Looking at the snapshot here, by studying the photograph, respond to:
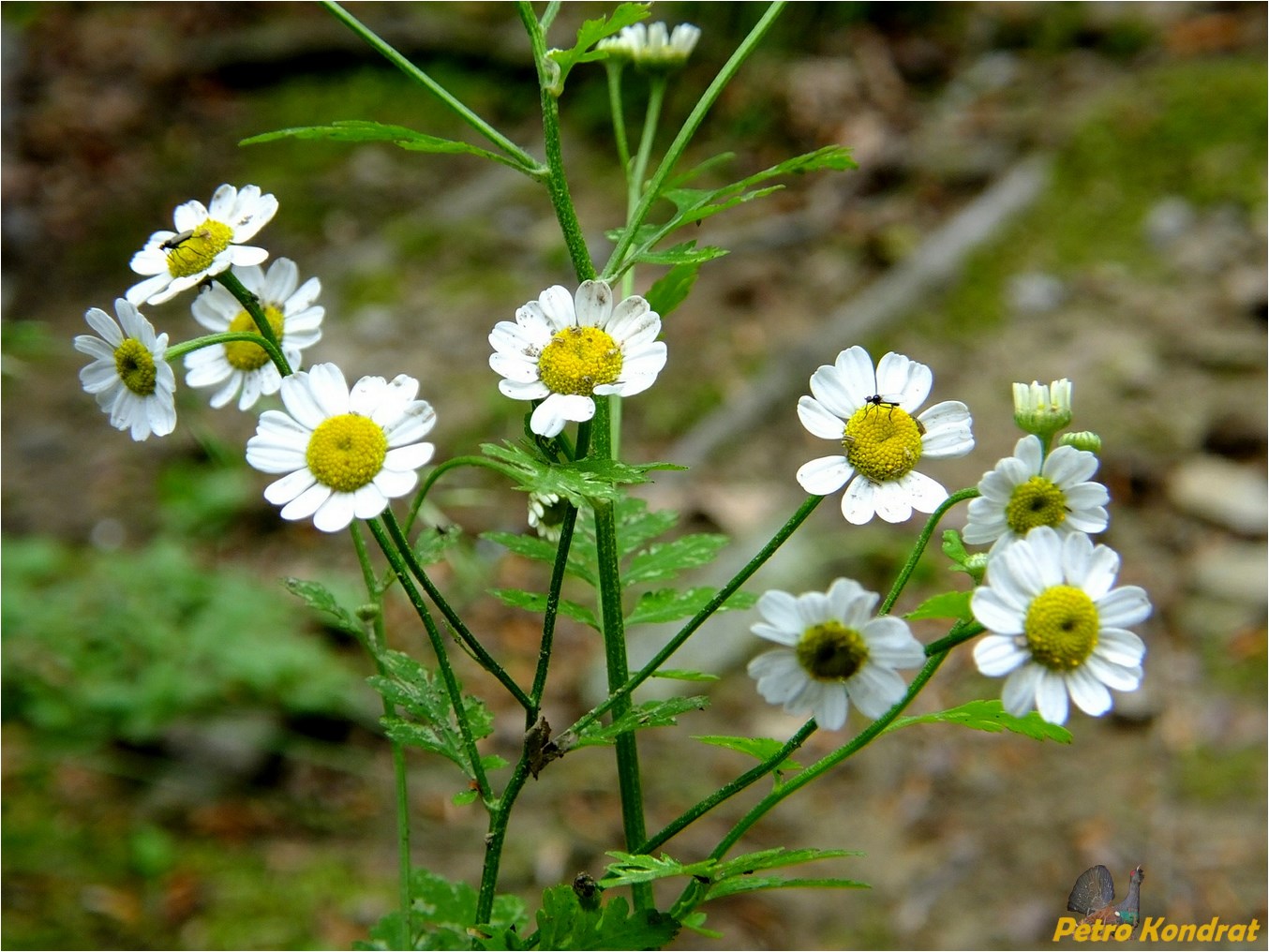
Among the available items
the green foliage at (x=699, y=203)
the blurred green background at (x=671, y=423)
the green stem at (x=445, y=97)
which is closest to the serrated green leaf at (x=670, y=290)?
the green foliage at (x=699, y=203)

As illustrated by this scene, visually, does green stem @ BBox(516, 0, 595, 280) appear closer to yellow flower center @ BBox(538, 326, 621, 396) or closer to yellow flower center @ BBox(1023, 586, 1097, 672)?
yellow flower center @ BBox(538, 326, 621, 396)

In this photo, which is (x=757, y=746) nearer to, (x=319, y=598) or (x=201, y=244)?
(x=319, y=598)

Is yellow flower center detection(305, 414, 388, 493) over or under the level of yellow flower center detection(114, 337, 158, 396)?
under

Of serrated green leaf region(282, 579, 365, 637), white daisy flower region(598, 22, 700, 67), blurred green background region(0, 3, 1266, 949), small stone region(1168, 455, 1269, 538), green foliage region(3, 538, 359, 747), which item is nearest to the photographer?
serrated green leaf region(282, 579, 365, 637)

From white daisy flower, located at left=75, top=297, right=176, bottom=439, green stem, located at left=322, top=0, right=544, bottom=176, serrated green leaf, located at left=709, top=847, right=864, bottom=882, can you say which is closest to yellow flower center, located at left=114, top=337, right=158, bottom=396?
white daisy flower, located at left=75, top=297, right=176, bottom=439

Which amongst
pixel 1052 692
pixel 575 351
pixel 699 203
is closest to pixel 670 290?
pixel 699 203

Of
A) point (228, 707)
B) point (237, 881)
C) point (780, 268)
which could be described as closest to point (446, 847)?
point (237, 881)
